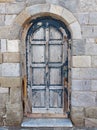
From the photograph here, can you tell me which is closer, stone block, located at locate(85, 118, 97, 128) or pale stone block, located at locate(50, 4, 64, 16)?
pale stone block, located at locate(50, 4, 64, 16)

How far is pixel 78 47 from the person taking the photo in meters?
3.59

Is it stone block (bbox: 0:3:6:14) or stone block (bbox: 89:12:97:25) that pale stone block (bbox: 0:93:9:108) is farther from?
stone block (bbox: 89:12:97:25)

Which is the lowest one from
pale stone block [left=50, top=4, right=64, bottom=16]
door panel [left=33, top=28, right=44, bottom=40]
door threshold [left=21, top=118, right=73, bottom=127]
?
door threshold [left=21, top=118, right=73, bottom=127]

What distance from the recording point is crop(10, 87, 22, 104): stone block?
12.2 feet

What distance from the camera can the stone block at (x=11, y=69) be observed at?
12.0ft

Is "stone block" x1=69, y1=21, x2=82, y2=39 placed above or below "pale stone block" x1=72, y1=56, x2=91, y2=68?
above

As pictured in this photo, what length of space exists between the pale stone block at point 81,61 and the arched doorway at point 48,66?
0.26 m

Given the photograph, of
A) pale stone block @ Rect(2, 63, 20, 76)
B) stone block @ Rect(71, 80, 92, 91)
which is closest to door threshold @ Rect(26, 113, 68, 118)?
stone block @ Rect(71, 80, 92, 91)

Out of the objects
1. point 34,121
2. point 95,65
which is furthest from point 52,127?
point 95,65

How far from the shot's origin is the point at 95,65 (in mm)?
3615

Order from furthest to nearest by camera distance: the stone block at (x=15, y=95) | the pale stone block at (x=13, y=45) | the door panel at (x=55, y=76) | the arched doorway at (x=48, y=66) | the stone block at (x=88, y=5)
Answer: the door panel at (x=55, y=76)
the arched doorway at (x=48, y=66)
the stone block at (x=15, y=95)
the pale stone block at (x=13, y=45)
the stone block at (x=88, y=5)

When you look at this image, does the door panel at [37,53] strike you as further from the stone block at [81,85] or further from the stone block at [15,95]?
the stone block at [81,85]

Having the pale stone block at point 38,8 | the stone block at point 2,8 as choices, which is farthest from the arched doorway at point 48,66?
the stone block at point 2,8

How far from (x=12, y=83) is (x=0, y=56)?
55 centimetres
